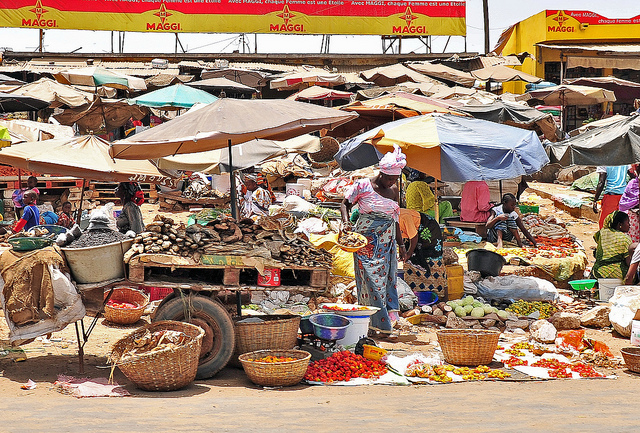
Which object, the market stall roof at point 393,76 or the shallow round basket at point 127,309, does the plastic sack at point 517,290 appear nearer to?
the shallow round basket at point 127,309

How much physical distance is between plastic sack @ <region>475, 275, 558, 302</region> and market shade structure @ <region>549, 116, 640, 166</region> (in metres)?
1.87

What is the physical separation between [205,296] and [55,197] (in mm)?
9856

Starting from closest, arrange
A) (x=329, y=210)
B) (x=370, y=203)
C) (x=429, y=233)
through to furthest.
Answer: (x=370, y=203)
(x=429, y=233)
(x=329, y=210)

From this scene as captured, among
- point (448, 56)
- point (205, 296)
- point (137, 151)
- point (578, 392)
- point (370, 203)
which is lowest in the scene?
point (578, 392)

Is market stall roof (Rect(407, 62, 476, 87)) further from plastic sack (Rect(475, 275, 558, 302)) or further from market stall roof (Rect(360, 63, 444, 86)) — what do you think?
plastic sack (Rect(475, 275, 558, 302))

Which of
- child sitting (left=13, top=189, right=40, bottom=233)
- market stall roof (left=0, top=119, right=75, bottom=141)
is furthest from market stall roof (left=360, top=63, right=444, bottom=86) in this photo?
child sitting (left=13, top=189, right=40, bottom=233)

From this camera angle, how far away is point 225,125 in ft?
20.2

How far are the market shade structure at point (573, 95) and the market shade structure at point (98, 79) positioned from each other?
36.2 feet

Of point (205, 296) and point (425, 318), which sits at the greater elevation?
point (205, 296)

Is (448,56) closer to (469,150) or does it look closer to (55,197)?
(55,197)

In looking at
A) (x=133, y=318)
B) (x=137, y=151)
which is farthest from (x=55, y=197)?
(x=137, y=151)

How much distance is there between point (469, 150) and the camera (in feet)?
27.6

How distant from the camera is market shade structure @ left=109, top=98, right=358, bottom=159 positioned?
6.11m

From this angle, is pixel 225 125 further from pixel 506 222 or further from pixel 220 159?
pixel 506 222
